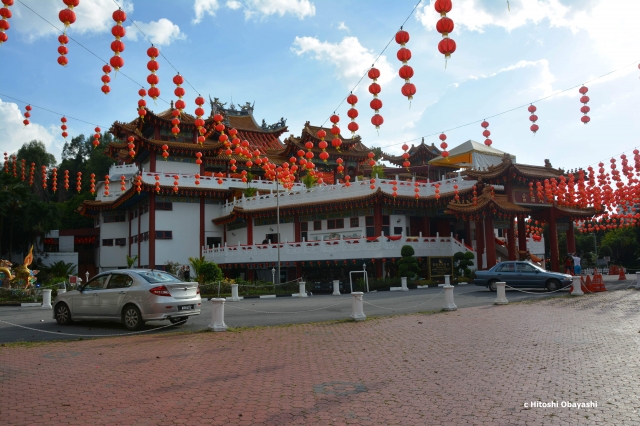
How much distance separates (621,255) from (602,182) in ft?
97.2

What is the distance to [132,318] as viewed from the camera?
1159 centimetres

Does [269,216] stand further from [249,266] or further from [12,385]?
[12,385]

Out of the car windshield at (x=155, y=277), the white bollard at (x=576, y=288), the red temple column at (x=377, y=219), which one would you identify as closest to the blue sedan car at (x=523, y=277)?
the white bollard at (x=576, y=288)

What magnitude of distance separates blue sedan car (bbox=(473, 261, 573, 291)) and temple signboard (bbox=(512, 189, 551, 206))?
37.1 feet

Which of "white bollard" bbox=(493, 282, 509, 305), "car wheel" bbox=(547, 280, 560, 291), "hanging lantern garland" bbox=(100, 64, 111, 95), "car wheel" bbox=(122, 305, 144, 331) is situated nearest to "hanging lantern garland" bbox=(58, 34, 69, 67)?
"hanging lantern garland" bbox=(100, 64, 111, 95)

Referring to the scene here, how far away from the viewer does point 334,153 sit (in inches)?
1651

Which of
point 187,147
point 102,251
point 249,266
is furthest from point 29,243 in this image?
point 249,266

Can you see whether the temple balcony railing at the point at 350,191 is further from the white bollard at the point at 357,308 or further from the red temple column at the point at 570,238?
the white bollard at the point at 357,308

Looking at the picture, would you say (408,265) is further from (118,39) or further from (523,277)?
(118,39)

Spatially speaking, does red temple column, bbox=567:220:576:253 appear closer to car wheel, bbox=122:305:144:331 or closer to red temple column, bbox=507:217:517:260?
red temple column, bbox=507:217:517:260

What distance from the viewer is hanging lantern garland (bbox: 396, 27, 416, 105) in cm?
1270

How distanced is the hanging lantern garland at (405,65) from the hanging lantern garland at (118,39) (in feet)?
24.1

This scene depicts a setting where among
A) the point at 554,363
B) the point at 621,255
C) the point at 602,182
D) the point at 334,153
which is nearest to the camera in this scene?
the point at 554,363

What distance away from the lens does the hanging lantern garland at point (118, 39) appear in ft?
41.9
